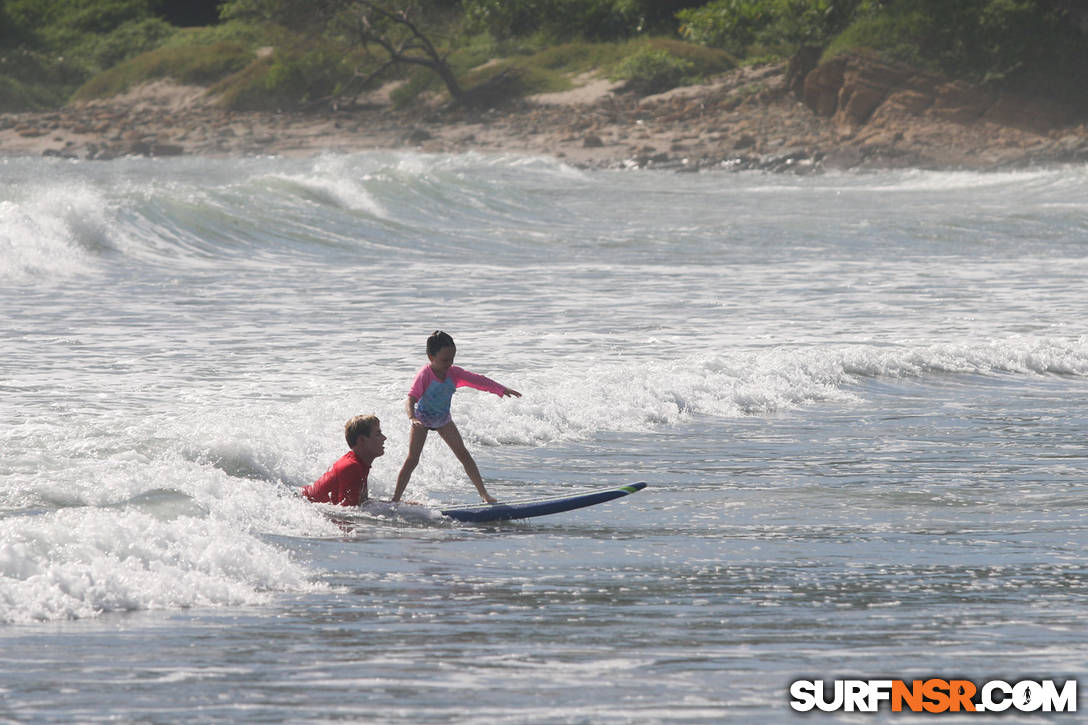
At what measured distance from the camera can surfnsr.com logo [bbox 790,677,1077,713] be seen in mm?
5426

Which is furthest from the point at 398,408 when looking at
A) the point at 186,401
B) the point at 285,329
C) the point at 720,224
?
the point at 720,224

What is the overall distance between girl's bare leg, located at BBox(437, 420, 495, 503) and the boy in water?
0.49 metres

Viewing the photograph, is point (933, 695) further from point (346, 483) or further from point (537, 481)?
point (537, 481)

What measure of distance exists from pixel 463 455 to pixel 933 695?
4364 mm

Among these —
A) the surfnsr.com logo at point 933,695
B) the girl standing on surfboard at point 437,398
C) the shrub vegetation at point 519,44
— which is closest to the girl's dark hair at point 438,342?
the girl standing on surfboard at point 437,398

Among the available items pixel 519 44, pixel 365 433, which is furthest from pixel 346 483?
pixel 519 44

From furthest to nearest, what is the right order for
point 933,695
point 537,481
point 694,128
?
point 694,128, point 537,481, point 933,695

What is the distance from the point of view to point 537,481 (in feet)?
33.6

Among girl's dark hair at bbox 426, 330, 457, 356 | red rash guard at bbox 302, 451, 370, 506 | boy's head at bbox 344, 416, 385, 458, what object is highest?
girl's dark hair at bbox 426, 330, 457, 356

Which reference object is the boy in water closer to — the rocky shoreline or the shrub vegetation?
the rocky shoreline

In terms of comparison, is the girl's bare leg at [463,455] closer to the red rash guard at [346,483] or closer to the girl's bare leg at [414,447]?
the girl's bare leg at [414,447]

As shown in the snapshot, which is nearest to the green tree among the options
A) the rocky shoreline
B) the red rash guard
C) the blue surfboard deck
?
the rocky shoreline

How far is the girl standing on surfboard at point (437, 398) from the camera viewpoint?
935 centimetres

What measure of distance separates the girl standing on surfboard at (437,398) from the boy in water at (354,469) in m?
0.26
